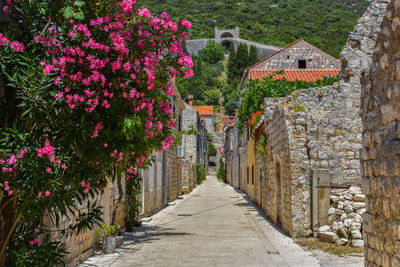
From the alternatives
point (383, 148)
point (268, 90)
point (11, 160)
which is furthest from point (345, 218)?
point (268, 90)

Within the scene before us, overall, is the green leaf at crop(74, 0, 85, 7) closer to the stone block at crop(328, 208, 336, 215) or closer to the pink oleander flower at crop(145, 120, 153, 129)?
the pink oleander flower at crop(145, 120, 153, 129)

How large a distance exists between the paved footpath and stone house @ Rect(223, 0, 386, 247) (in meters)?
1.00

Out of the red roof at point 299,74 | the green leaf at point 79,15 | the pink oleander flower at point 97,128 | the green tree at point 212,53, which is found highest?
the green tree at point 212,53

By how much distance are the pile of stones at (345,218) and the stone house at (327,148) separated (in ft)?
0.07

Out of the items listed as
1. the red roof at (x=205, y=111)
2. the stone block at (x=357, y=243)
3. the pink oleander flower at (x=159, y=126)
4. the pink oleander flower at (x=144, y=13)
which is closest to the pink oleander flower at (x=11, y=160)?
the pink oleander flower at (x=159, y=126)

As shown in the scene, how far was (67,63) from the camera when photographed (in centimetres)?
422

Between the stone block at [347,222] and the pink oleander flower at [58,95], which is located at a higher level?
the pink oleander flower at [58,95]

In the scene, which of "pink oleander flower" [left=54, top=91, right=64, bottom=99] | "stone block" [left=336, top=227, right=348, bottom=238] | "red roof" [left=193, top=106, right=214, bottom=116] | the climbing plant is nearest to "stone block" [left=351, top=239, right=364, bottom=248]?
"stone block" [left=336, top=227, right=348, bottom=238]

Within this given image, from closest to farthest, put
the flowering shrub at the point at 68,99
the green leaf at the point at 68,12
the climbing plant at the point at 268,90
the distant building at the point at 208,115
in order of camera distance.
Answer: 1. the flowering shrub at the point at 68,99
2. the green leaf at the point at 68,12
3. the climbing plant at the point at 268,90
4. the distant building at the point at 208,115

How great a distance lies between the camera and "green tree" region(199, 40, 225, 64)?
389 ft

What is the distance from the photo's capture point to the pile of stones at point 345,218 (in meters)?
8.98

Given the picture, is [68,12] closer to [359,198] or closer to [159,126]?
[159,126]

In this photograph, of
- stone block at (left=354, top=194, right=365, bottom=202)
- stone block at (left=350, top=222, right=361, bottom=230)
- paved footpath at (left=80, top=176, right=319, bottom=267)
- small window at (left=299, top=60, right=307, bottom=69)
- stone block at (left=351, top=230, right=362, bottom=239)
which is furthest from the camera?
small window at (left=299, top=60, right=307, bottom=69)

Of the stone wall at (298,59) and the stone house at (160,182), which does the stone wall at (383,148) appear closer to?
the stone house at (160,182)
